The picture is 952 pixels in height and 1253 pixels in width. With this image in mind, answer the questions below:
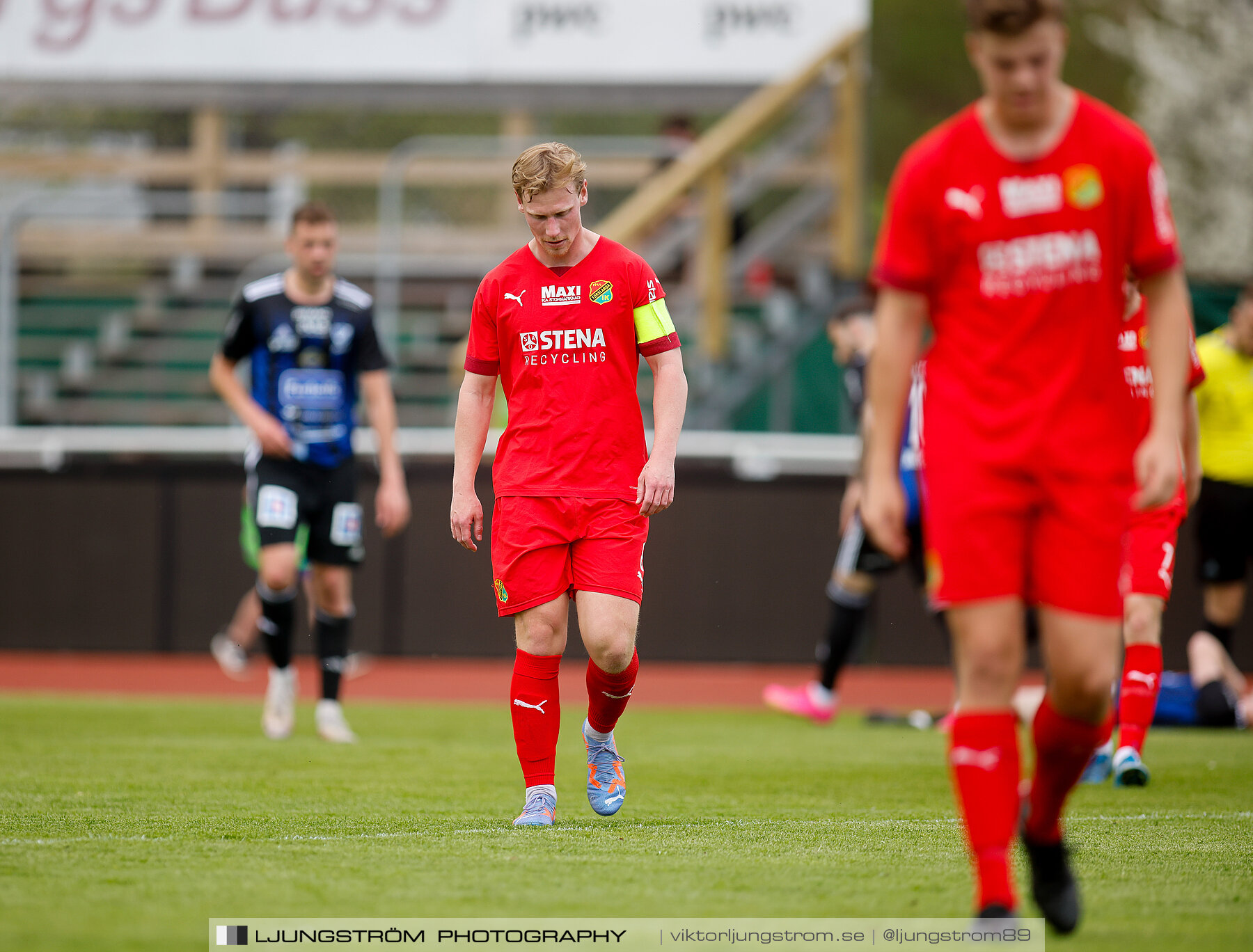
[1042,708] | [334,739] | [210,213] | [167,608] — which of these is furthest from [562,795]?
[210,213]

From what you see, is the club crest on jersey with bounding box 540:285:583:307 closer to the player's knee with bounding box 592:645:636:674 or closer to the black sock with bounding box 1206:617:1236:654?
the player's knee with bounding box 592:645:636:674

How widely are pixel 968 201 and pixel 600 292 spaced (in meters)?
2.00

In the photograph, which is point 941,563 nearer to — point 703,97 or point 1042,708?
point 1042,708

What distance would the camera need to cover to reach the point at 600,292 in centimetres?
548

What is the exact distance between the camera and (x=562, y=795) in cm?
639

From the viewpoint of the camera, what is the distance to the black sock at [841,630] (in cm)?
948

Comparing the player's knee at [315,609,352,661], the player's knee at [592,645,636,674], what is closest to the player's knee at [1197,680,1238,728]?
the player's knee at [315,609,352,661]

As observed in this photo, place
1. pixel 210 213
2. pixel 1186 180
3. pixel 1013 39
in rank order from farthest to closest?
pixel 1186 180, pixel 210 213, pixel 1013 39

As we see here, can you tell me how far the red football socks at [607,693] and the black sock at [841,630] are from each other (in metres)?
3.98

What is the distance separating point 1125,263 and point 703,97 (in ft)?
46.0

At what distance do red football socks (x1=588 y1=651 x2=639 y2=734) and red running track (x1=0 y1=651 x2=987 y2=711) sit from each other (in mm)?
5531

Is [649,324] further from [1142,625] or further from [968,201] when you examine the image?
[1142,625]

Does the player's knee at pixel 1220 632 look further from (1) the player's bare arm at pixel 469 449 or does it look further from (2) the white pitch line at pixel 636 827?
(1) the player's bare arm at pixel 469 449

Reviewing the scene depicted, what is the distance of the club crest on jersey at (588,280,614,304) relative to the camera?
17.9 feet
